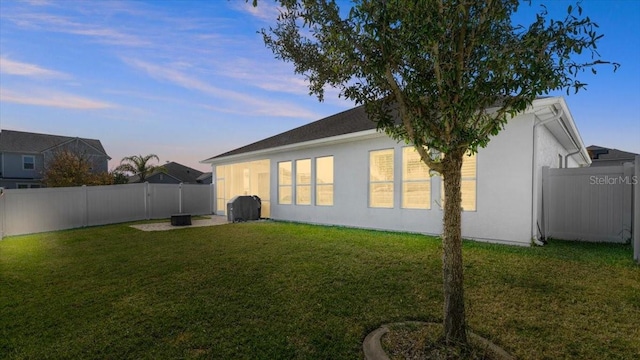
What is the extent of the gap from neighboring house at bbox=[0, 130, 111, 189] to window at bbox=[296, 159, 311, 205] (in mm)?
22576

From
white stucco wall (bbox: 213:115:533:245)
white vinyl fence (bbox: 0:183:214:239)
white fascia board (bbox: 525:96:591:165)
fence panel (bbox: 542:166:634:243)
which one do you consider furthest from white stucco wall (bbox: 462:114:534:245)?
white vinyl fence (bbox: 0:183:214:239)

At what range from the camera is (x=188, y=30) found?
9.27 m

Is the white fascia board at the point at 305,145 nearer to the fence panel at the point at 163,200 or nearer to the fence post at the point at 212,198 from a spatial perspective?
the fence post at the point at 212,198

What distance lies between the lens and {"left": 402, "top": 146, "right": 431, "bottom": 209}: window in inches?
346

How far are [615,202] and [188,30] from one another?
487 inches

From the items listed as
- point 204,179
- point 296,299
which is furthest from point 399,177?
point 204,179

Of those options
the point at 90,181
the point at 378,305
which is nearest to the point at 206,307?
the point at 378,305

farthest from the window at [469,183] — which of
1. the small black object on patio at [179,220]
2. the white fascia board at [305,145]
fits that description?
the small black object on patio at [179,220]

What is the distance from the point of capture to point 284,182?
42.6 feet

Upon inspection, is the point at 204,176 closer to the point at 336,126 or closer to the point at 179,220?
the point at 179,220

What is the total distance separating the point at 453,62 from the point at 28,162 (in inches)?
1434

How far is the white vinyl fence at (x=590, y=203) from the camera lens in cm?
711

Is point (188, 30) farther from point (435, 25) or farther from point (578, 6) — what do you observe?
point (578, 6)

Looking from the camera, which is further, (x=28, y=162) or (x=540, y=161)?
(x=28, y=162)
